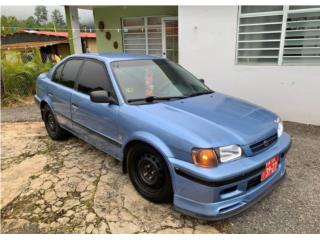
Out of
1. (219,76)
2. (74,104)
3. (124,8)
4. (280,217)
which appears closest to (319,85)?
(219,76)

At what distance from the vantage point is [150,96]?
3.13 m

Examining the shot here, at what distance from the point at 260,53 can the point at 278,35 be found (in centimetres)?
51

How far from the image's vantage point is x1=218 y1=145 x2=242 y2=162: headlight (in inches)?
91.2

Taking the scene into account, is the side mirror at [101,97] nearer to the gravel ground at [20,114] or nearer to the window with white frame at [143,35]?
the gravel ground at [20,114]

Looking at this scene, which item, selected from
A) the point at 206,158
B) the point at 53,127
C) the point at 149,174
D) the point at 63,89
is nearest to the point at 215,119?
the point at 206,158

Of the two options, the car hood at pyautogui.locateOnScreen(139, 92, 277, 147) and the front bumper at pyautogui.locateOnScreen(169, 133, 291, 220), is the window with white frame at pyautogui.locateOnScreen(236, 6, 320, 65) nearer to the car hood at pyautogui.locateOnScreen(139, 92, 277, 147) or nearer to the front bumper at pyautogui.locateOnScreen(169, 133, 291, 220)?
the car hood at pyautogui.locateOnScreen(139, 92, 277, 147)

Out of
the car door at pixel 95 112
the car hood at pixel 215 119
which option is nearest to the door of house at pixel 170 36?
the car door at pixel 95 112

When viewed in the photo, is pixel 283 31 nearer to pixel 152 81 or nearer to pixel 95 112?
pixel 152 81

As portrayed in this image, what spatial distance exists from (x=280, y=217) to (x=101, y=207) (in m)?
1.91

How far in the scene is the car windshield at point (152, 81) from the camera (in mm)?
3164

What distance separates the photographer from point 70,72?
4.18 m

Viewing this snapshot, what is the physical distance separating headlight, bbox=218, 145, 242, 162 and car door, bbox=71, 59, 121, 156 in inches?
52.3
